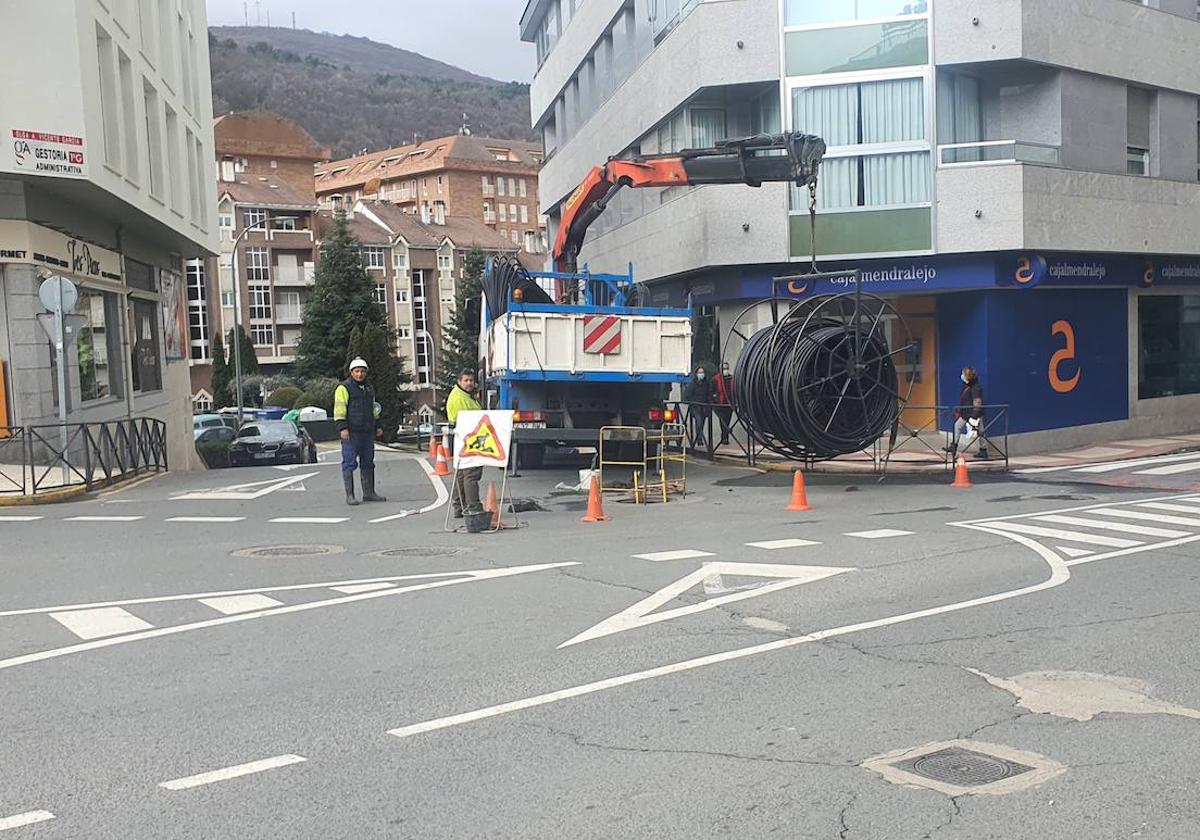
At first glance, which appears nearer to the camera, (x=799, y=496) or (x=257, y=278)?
(x=799, y=496)

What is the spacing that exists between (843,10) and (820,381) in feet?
37.0

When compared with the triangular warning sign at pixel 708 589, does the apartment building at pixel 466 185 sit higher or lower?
higher

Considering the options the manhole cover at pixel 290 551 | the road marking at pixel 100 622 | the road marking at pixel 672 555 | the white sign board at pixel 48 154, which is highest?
the white sign board at pixel 48 154

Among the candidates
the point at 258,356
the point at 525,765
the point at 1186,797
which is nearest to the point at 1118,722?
the point at 1186,797

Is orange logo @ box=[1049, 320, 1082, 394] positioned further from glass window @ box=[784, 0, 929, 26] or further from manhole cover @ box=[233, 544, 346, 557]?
manhole cover @ box=[233, 544, 346, 557]

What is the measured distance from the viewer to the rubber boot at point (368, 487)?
54.0ft

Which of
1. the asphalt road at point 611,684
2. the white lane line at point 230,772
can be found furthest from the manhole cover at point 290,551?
the white lane line at point 230,772

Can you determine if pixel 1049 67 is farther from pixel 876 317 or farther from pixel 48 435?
pixel 48 435

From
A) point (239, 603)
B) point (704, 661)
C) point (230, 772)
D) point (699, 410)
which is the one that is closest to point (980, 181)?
point (699, 410)

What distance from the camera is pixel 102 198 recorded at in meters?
21.7

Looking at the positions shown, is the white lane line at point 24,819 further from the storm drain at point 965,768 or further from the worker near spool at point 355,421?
the worker near spool at point 355,421

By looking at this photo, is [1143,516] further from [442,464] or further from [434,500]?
[442,464]

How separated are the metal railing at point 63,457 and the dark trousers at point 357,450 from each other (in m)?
4.43

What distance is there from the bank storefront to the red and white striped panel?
4.96 m
